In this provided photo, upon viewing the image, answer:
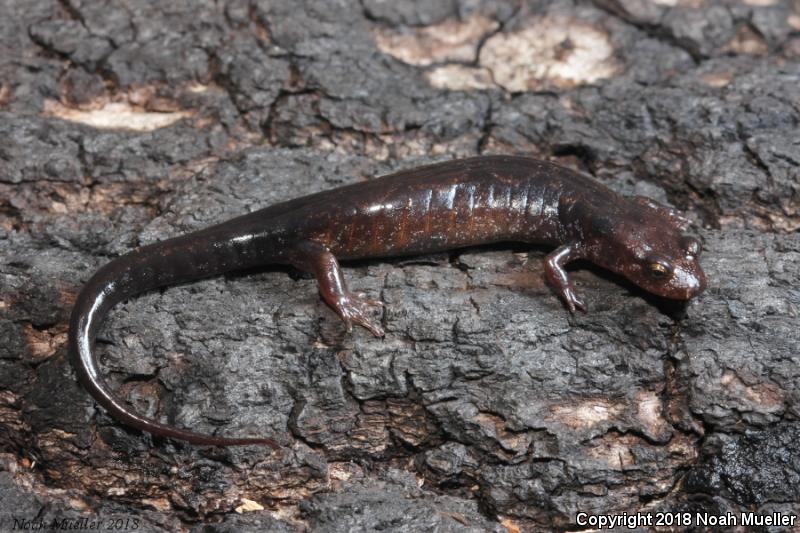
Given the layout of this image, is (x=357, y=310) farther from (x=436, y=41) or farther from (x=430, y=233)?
(x=436, y=41)

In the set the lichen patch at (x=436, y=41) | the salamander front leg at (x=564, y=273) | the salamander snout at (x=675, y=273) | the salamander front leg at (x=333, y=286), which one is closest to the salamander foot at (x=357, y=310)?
the salamander front leg at (x=333, y=286)

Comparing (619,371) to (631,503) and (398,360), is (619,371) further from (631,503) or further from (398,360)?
(398,360)

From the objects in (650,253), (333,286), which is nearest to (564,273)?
(650,253)

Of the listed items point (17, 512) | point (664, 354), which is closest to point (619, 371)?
point (664, 354)

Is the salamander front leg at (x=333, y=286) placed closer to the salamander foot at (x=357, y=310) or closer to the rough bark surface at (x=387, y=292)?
the salamander foot at (x=357, y=310)

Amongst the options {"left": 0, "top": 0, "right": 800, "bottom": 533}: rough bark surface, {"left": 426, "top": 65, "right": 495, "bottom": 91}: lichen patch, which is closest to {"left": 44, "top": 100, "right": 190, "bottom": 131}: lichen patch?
{"left": 0, "top": 0, "right": 800, "bottom": 533}: rough bark surface

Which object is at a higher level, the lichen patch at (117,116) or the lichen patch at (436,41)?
the lichen patch at (436,41)

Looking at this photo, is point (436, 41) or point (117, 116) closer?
point (117, 116)
